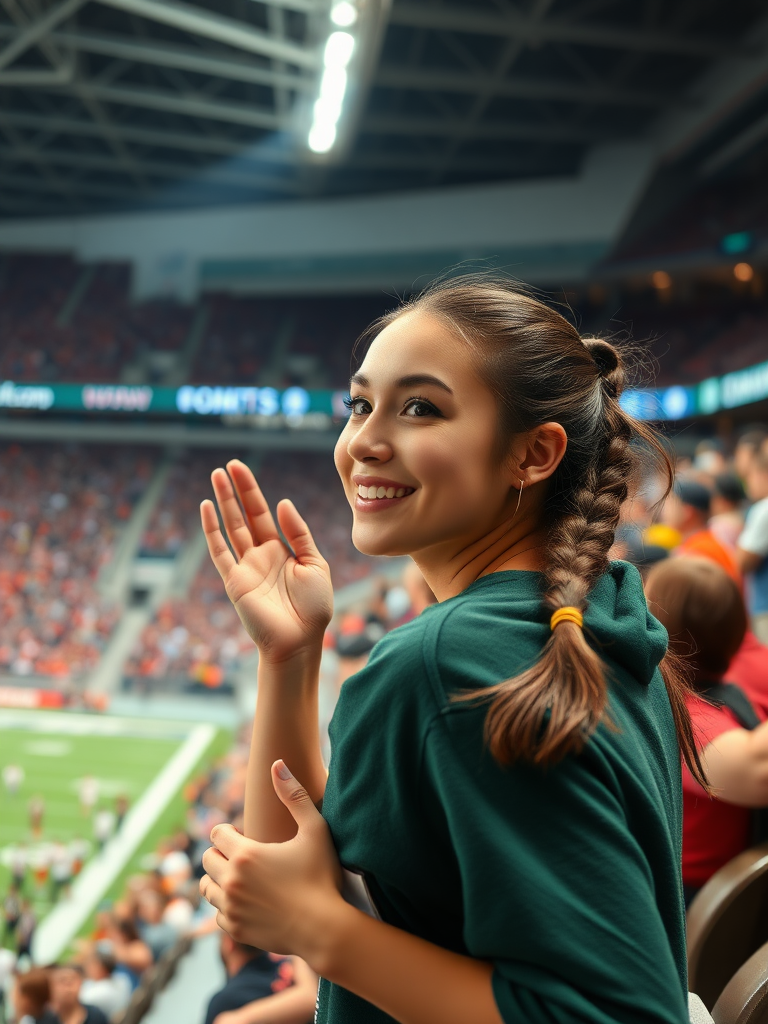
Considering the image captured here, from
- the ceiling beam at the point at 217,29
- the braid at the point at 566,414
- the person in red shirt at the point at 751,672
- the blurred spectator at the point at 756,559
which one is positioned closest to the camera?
the braid at the point at 566,414

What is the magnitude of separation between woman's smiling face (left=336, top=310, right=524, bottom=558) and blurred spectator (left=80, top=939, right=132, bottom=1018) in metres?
4.23

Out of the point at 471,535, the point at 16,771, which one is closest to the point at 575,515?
the point at 471,535

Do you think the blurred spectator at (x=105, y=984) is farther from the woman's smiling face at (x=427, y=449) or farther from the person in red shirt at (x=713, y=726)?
the woman's smiling face at (x=427, y=449)

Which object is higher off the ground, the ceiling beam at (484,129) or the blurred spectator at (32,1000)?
the ceiling beam at (484,129)

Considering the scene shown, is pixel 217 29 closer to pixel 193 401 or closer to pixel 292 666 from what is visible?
pixel 193 401

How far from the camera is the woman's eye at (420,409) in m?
1.01


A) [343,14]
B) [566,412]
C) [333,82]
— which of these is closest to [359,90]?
[333,82]

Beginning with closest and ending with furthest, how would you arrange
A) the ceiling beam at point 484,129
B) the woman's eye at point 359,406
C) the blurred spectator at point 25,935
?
the woman's eye at point 359,406 → the blurred spectator at point 25,935 → the ceiling beam at point 484,129

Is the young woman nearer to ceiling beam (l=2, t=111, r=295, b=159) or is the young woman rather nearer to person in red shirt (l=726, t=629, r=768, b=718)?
person in red shirt (l=726, t=629, r=768, b=718)

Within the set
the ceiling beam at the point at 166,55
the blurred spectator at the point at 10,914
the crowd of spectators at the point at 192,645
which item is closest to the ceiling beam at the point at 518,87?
the ceiling beam at the point at 166,55

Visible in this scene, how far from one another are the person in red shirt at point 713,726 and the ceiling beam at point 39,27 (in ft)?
43.0

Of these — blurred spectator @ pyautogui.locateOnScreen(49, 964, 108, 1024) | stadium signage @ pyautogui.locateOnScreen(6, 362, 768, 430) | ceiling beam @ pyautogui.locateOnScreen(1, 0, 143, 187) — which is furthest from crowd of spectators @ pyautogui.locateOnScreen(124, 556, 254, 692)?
blurred spectator @ pyautogui.locateOnScreen(49, 964, 108, 1024)

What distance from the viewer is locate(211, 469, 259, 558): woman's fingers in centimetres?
125

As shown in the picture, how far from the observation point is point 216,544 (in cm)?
126
